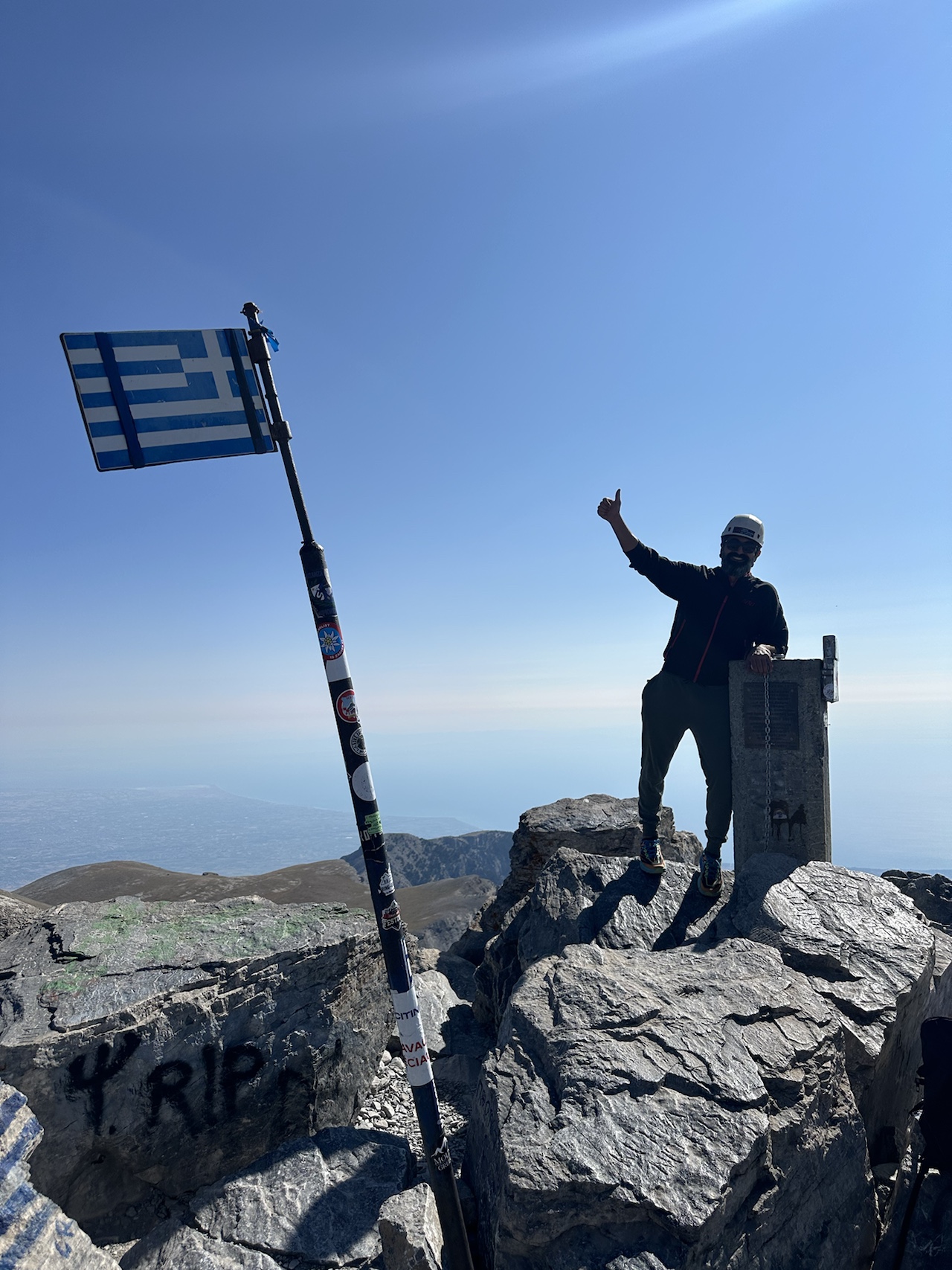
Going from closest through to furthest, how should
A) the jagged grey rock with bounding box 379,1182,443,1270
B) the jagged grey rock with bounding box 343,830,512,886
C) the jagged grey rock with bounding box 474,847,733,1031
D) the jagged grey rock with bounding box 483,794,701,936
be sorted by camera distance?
the jagged grey rock with bounding box 379,1182,443,1270, the jagged grey rock with bounding box 474,847,733,1031, the jagged grey rock with bounding box 483,794,701,936, the jagged grey rock with bounding box 343,830,512,886

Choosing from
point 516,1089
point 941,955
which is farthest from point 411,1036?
point 941,955

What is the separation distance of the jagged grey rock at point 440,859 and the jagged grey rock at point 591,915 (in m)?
31.4

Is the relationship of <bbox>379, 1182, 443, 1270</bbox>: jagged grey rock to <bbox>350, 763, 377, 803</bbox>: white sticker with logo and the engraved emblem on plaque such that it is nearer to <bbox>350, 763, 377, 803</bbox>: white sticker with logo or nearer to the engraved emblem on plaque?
<bbox>350, 763, 377, 803</bbox>: white sticker with logo

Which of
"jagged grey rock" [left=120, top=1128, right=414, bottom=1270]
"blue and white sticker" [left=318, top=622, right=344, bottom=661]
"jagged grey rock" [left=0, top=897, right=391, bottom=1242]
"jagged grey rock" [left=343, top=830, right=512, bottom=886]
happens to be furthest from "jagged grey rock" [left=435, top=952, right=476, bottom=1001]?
"jagged grey rock" [left=343, top=830, right=512, bottom=886]

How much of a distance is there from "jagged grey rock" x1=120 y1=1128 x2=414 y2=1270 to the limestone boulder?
6.20m

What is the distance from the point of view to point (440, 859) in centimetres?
4109

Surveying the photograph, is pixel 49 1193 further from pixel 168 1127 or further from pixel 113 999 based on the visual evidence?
pixel 113 999

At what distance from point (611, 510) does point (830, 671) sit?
2.93 metres

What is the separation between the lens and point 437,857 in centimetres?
4112

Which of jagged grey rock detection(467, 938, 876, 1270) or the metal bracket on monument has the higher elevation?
the metal bracket on monument

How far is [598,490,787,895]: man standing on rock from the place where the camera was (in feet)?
22.9

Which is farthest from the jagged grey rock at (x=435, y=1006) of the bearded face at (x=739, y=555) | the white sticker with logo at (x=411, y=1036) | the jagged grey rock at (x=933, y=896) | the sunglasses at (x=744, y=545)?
the jagged grey rock at (x=933, y=896)

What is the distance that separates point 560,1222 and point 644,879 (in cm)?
416

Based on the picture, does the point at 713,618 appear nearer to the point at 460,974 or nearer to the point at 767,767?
the point at 767,767
